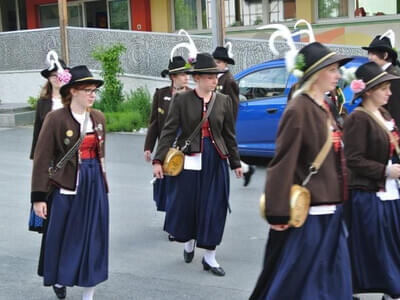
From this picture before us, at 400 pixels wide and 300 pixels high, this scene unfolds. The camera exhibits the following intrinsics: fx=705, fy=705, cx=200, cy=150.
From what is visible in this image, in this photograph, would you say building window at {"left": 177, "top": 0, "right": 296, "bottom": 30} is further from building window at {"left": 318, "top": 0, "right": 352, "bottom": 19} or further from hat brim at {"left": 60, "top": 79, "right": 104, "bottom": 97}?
hat brim at {"left": 60, "top": 79, "right": 104, "bottom": 97}

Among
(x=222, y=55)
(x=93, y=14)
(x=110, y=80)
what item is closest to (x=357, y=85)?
(x=222, y=55)

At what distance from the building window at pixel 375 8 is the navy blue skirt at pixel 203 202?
514 inches

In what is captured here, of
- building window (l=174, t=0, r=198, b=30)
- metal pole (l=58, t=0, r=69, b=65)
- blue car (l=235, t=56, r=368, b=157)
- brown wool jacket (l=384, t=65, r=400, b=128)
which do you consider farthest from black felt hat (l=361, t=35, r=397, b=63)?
building window (l=174, t=0, r=198, b=30)

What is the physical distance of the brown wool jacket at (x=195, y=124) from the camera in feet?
20.6

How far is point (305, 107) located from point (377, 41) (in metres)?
2.81

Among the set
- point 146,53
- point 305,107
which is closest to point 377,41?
point 305,107

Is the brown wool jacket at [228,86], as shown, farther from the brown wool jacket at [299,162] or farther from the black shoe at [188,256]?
the brown wool jacket at [299,162]

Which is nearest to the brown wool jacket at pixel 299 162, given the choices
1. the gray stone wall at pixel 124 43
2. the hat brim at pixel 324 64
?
the hat brim at pixel 324 64

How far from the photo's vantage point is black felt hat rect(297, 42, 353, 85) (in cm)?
407

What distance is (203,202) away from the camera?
20.7 feet

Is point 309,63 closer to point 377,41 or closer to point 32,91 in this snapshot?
point 377,41

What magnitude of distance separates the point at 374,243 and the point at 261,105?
5.92 m

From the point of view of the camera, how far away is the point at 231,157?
6.41 metres

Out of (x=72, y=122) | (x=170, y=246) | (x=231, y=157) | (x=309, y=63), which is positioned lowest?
(x=170, y=246)
